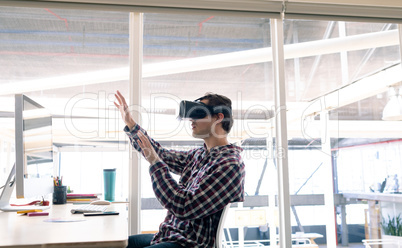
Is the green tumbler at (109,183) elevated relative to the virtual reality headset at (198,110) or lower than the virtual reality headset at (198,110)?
lower

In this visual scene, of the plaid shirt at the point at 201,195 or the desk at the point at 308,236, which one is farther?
the desk at the point at 308,236

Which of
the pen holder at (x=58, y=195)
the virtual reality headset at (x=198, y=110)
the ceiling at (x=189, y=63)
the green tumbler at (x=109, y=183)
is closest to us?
the virtual reality headset at (x=198, y=110)

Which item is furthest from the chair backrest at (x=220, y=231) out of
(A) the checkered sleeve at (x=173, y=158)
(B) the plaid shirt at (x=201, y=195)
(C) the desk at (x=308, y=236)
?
(C) the desk at (x=308, y=236)

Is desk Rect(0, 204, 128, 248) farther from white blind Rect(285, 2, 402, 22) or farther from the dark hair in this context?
white blind Rect(285, 2, 402, 22)

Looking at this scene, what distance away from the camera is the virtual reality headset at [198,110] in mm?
1869

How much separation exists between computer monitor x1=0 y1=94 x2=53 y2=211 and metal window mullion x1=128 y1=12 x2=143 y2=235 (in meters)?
0.49

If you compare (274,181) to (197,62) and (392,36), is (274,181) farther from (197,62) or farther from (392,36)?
(392,36)

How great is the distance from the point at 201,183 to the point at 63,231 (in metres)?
0.59

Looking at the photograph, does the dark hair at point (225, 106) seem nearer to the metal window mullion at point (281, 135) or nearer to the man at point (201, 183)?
the man at point (201, 183)

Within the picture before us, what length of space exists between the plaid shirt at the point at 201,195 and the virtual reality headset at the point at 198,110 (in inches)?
7.5

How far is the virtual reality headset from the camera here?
6.13 ft

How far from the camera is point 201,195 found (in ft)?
5.13

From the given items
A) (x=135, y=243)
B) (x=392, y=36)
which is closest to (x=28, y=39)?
(x=135, y=243)

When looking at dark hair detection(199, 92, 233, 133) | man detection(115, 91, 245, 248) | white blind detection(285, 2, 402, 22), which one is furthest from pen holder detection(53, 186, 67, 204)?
white blind detection(285, 2, 402, 22)
